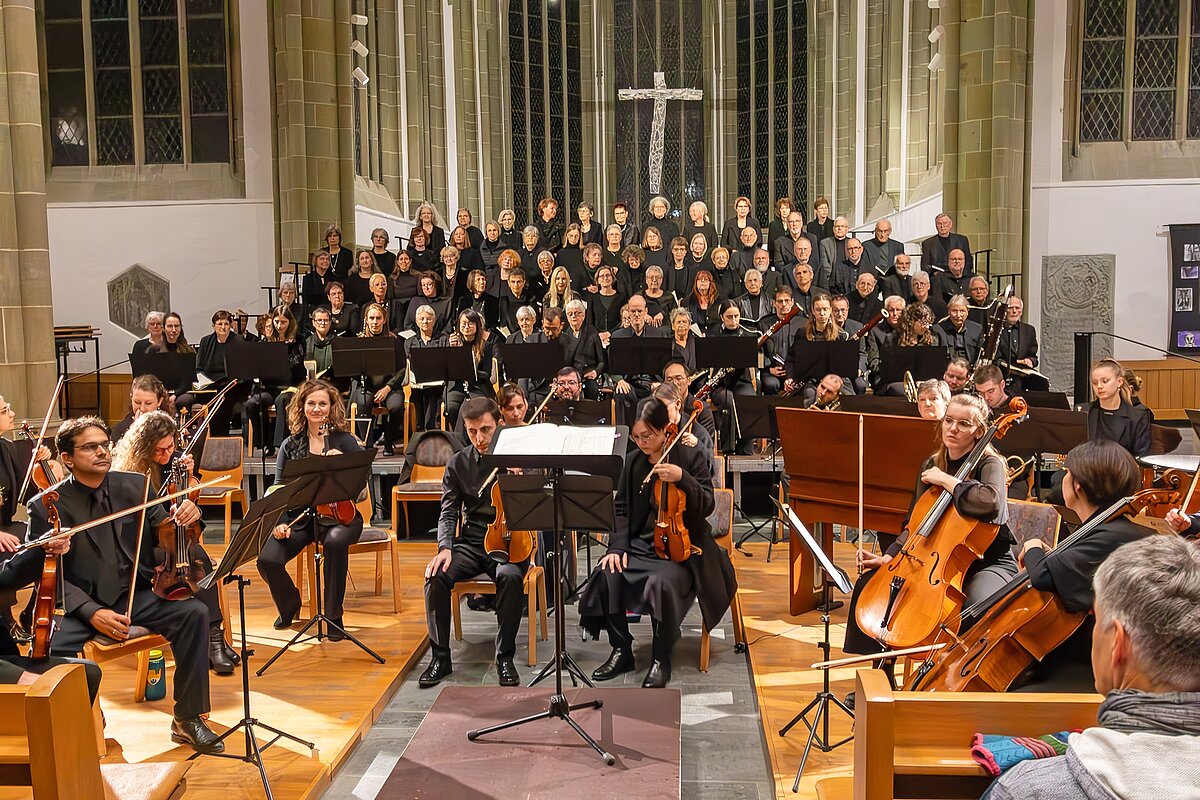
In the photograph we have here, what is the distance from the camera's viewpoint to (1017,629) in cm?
298

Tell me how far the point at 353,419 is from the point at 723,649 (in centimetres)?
391

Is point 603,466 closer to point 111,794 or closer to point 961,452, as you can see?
point 961,452

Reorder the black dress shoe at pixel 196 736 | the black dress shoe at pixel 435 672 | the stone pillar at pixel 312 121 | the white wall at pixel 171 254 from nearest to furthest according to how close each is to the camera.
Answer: the black dress shoe at pixel 196 736 < the black dress shoe at pixel 435 672 < the stone pillar at pixel 312 121 < the white wall at pixel 171 254

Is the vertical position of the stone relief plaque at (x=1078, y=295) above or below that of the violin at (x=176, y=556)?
above

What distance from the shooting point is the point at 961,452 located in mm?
3949

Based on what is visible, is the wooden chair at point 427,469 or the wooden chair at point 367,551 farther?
the wooden chair at point 427,469

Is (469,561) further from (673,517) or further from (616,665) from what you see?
(673,517)

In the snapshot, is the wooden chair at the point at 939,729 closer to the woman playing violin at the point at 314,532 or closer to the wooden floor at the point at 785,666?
the wooden floor at the point at 785,666

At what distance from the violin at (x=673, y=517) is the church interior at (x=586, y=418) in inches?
0.8

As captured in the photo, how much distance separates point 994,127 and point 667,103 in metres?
9.14

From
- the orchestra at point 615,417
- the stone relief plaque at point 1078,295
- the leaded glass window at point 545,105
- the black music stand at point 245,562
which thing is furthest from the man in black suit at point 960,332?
the leaded glass window at point 545,105

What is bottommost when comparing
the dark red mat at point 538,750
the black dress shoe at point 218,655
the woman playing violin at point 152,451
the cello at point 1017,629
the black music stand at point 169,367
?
the dark red mat at point 538,750

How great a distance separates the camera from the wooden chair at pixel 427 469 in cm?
655

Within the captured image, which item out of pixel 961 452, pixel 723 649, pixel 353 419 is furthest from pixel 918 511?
pixel 353 419
